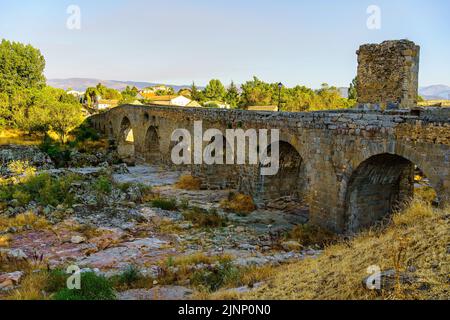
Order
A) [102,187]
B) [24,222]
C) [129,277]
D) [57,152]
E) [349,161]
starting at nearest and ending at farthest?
[129,277]
[349,161]
[24,222]
[102,187]
[57,152]

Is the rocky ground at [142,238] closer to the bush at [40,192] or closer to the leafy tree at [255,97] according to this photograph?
the bush at [40,192]

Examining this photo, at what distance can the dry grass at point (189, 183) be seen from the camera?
58.7 ft

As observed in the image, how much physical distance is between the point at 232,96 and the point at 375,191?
58701 millimetres

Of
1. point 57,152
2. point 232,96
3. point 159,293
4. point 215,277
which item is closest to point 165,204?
point 215,277

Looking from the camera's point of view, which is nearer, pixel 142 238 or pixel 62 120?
pixel 142 238

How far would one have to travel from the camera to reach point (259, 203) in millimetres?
14297

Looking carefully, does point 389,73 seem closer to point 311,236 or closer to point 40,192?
point 311,236

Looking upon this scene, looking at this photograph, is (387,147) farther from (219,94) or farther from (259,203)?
(219,94)

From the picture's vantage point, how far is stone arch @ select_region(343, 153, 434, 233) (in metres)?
10.0

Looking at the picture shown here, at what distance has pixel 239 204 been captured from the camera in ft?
46.7

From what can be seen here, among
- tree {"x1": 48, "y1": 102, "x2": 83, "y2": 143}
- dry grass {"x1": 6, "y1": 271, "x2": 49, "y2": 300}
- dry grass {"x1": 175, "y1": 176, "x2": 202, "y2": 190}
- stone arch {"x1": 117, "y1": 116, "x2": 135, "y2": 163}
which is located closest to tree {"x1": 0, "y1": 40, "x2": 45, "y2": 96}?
tree {"x1": 48, "y1": 102, "x2": 83, "y2": 143}

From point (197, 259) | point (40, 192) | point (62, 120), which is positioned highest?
point (62, 120)

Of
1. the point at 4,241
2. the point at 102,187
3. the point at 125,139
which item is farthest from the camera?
the point at 125,139

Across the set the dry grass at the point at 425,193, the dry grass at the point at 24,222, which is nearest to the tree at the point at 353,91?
the dry grass at the point at 425,193
